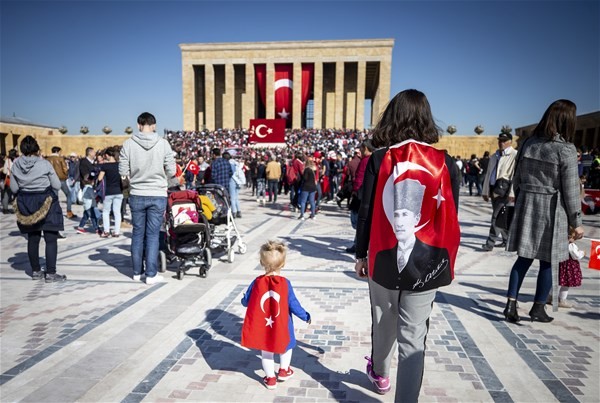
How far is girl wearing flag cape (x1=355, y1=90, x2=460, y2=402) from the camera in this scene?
6.00 feet

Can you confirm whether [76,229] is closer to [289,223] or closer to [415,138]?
[289,223]

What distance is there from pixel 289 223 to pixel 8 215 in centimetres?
778

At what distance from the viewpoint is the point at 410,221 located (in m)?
1.83

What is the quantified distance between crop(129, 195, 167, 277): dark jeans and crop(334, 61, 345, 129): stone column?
39.9 meters

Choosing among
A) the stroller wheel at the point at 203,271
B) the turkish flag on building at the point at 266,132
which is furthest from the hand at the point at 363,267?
the turkish flag on building at the point at 266,132

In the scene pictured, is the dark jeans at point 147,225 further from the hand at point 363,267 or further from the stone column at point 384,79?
the stone column at point 384,79

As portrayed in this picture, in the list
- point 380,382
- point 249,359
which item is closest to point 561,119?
point 380,382

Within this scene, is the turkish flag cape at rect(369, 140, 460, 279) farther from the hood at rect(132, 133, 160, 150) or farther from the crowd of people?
the hood at rect(132, 133, 160, 150)

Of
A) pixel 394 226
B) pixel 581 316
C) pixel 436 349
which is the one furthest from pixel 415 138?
pixel 581 316

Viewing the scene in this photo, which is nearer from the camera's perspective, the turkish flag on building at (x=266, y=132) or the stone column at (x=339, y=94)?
the turkish flag on building at (x=266, y=132)

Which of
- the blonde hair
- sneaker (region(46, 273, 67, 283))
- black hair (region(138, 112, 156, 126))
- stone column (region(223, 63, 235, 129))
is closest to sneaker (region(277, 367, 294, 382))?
the blonde hair

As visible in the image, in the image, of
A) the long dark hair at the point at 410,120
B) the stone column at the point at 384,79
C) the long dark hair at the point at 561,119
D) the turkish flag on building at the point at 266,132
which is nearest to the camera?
the long dark hair at the point at 410,120

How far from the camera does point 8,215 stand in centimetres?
1052

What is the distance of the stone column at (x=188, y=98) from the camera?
43750 millimetres
